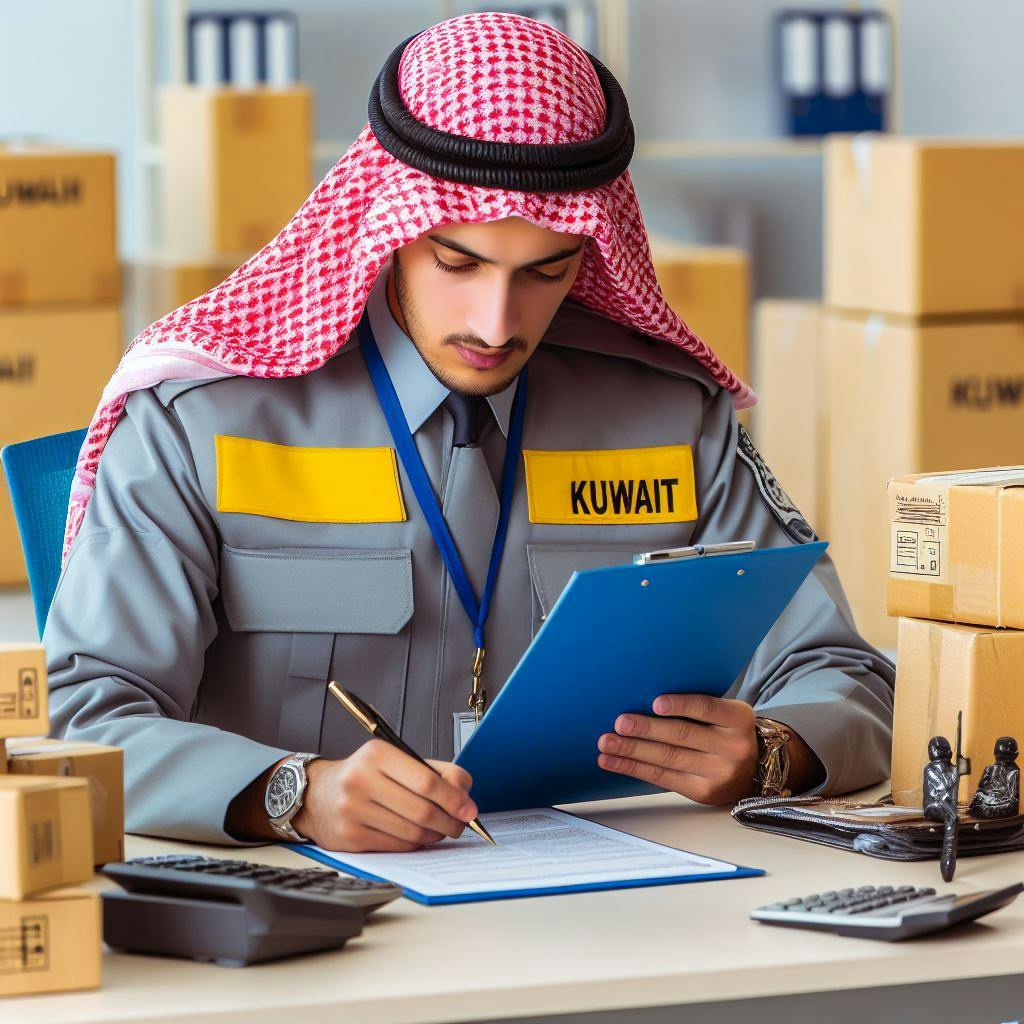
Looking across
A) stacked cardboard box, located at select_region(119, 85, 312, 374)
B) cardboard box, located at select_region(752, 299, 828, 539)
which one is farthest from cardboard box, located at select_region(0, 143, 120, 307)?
cardboard box, located at select_region(752, 299, 828, 539)

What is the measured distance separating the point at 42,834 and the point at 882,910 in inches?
20.0

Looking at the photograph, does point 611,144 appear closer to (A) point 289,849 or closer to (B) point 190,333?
(B) point 190,333

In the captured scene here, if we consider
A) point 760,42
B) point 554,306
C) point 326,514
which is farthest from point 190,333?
point 760,42

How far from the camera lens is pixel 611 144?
5.78ft

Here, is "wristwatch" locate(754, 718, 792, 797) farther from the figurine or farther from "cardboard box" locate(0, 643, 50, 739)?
"cardboard box" locate(0, 643, 50, 739)

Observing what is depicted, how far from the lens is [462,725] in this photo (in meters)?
1.81

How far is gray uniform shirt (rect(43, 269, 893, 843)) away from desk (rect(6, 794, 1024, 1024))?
0.42 meters

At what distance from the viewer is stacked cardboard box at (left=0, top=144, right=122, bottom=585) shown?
3.81 meters

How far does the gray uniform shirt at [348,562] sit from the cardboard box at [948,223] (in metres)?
1.97

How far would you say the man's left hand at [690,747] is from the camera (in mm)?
1514

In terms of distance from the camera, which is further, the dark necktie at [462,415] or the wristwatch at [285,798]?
the dark necktie at [462,415]

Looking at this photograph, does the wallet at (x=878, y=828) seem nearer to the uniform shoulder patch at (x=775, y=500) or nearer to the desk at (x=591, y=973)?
the desk at (x=591, y=973)

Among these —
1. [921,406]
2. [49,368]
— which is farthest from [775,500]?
[49,368]

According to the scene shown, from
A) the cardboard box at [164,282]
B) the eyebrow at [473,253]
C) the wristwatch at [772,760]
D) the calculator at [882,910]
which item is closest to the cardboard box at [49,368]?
the cardboard box at [164,282]
